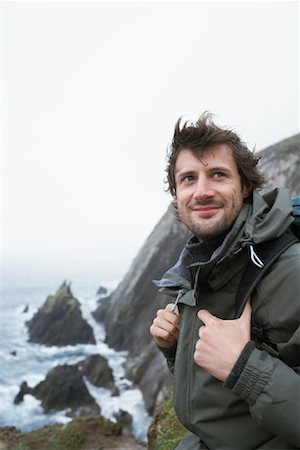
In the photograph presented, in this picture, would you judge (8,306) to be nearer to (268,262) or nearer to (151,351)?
(151,351)

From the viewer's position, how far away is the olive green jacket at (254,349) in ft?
5.70

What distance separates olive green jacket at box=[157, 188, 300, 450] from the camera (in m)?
1.74

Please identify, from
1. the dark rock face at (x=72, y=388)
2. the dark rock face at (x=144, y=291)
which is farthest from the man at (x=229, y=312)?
the dark rock face at (x=144, y=291)

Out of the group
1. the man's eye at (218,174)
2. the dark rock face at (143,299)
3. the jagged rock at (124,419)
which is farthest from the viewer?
the dark rock face at (143,299)

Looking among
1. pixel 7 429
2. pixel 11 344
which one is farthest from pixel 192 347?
pixel 11 344

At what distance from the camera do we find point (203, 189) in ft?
8.09

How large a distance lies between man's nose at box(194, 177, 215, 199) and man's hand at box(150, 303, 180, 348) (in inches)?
35.5

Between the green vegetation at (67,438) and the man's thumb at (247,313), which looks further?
the green vegetation at (67,438)

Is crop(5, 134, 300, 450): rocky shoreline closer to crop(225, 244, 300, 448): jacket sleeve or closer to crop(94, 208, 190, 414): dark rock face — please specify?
crop(94, 208, 190, 414): dark rock face

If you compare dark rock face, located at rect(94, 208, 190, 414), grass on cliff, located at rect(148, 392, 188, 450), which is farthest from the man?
dark rock face, located at rect(94, 208, 190, 414)

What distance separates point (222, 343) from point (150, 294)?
93.7 ft

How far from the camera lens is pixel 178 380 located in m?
2.26

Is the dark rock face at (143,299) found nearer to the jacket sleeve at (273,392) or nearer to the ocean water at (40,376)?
the ocean water at (40,376)

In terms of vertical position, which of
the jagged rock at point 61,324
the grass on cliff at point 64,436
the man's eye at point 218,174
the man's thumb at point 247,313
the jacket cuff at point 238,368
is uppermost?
the man's eye at point 218,174
